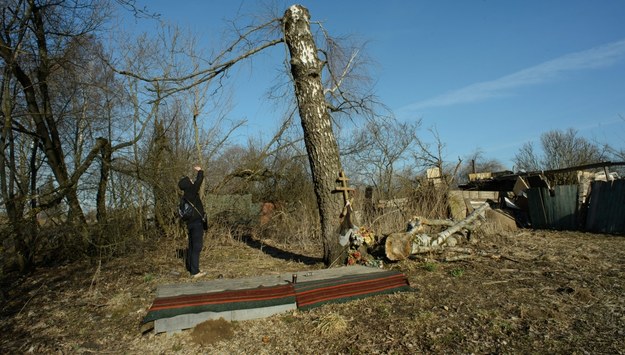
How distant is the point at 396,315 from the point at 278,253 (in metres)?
4.81

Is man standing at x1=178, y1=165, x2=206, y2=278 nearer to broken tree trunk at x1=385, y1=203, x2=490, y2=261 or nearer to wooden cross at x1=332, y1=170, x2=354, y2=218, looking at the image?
wooden cross at x1=332, y1=170, x2=354, y2=218

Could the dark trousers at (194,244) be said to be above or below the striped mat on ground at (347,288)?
above

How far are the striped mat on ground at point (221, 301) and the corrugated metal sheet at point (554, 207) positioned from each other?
35.1 feet

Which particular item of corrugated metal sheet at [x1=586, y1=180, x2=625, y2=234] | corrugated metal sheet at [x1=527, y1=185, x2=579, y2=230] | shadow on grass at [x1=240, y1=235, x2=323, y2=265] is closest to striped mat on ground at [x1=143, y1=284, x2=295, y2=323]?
shadow on grass at [x1=240, y1=235, x2=323, y2=265]

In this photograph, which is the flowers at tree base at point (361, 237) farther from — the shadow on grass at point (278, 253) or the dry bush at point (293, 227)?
the dry bush at point (293, 227)

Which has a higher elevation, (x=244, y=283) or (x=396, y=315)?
(x=244, y=283)

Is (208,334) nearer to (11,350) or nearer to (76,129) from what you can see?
(11,350)

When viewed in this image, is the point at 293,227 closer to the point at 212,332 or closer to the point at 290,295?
the point at 290,295

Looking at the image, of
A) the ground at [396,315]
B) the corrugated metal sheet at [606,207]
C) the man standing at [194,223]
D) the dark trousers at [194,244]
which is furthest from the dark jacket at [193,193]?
the corrugated metal sheet at [606,207]

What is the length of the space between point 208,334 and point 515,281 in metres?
4.20

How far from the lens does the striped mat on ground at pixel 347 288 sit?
5168 mm

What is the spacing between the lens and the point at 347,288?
213 inches

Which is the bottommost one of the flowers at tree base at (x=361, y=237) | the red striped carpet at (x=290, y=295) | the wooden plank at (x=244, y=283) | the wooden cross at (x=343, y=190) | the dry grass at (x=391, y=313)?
the dry grass at (x=391, y=313)

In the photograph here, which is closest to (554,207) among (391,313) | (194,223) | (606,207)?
(606,207)
